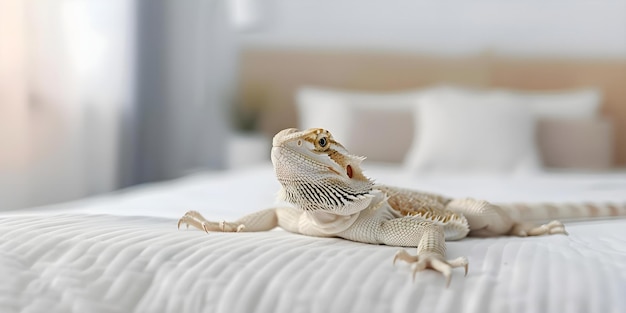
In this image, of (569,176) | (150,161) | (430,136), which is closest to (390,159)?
(430,136)

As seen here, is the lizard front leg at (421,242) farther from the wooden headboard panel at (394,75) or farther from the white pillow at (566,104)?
the wooden headboard panel at (394,75)

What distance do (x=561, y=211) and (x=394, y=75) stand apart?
2.39 metres

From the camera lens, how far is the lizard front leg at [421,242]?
864 mm

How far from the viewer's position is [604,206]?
61.7 inches

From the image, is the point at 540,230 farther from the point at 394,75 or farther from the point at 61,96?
the point at 394,75

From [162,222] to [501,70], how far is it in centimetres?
290

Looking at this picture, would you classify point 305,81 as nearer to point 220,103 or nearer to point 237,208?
point 220,103

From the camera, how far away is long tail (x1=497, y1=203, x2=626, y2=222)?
1.42 m

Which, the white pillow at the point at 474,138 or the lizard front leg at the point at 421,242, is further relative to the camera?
the white pillow at the point at 474,138

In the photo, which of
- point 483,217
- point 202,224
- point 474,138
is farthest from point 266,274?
point 474,138

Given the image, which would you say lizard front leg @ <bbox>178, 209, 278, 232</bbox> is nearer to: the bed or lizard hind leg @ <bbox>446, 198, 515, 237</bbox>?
the bed

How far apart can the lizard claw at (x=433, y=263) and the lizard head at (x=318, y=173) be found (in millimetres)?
172

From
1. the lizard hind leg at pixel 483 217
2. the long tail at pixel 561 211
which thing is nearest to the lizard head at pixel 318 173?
the lizard hind leg at pixel 483 217

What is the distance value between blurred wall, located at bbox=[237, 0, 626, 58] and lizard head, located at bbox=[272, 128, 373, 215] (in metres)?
2.89
